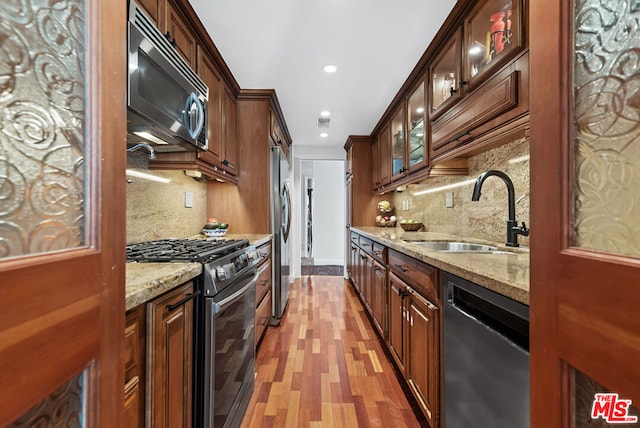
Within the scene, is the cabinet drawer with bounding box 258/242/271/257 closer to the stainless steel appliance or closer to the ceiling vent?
the stainless steel appliance

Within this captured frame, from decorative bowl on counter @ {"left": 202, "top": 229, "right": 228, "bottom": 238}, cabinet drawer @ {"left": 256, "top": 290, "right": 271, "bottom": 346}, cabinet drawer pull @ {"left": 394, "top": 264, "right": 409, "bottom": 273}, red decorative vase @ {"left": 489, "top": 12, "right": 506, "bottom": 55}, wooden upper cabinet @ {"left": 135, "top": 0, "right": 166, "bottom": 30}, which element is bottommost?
cabinet drawer @ {"left": 256, "top": 290, "right": 271, "bottom": 346}

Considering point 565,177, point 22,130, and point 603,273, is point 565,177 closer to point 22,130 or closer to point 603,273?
point 603,273

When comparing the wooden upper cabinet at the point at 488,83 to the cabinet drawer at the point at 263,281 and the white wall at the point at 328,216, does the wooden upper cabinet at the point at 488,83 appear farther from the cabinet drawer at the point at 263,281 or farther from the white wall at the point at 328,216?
the white wall at the point at 328,216

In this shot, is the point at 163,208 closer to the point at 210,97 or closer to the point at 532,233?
the point at 210,97

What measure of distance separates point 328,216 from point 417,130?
421cm

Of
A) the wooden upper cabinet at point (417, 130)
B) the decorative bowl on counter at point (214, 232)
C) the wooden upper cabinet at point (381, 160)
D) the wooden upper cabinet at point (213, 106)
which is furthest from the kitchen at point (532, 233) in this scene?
the wooden upper cabinet at point (381, 160)

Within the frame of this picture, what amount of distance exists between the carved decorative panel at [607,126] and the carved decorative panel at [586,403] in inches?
9.0

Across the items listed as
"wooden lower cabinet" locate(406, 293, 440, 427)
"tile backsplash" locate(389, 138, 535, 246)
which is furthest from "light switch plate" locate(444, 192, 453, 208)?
"wooden lower cabinet" locate(406, 293, 440, 427)

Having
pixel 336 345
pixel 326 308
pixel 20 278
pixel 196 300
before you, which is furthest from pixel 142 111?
pixel 326 308

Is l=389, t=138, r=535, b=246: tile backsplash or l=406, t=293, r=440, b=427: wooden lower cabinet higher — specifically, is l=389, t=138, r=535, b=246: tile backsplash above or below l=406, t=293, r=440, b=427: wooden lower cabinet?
above

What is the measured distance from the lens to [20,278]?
359mm

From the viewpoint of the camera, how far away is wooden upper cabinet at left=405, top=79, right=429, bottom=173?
2.33m

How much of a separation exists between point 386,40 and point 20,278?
A: 2294mm

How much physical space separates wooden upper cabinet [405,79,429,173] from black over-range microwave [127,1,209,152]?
65.9 inches
